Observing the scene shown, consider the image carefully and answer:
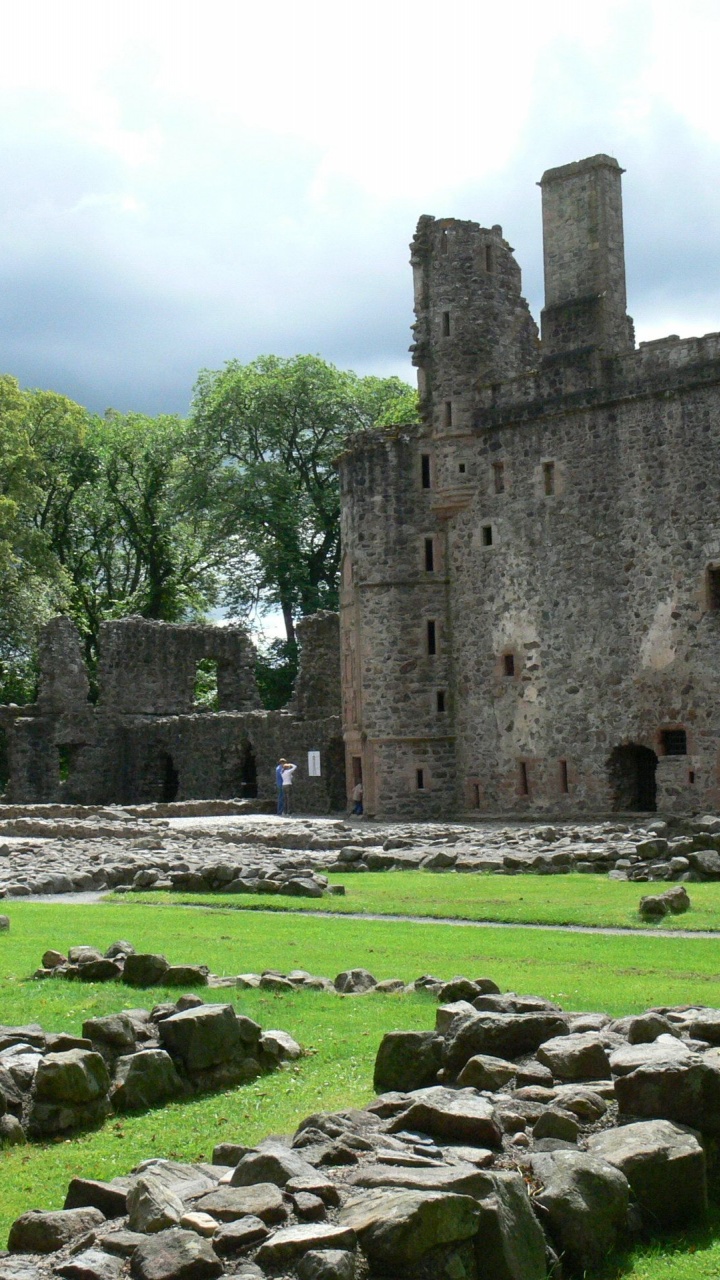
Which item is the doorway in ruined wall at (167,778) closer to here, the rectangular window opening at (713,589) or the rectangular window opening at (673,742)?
the rectangular window opening at (673,742)

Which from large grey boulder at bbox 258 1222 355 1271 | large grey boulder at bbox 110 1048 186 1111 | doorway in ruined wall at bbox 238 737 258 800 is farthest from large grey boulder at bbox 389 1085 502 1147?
doorway in ruined wall at bbox 238 737 258 800

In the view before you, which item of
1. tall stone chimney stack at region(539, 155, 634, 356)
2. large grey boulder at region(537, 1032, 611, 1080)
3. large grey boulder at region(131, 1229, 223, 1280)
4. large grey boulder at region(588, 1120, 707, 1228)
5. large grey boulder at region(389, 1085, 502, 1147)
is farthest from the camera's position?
tall stone chimney stack at region(539, 155, 634, 356)

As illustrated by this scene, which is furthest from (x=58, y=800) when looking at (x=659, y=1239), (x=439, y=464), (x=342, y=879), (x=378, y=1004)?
(x=659, y=1239)

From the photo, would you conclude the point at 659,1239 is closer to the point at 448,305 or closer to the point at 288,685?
the point at 448,305

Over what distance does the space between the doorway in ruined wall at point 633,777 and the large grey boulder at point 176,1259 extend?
3018 centimetres

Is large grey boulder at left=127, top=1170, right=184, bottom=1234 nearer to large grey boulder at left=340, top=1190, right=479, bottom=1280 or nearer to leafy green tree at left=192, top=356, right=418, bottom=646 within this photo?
large grey boulder at left=340, top=1190, right=479, bottom=1280

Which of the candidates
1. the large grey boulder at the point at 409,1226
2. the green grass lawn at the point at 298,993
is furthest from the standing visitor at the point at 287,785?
the large grey boulder at the point at 409,1226

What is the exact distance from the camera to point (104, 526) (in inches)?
2562

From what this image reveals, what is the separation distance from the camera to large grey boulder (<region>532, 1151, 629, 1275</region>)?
21.1 ft

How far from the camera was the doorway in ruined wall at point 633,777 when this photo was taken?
35844mm

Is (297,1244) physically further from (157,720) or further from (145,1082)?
(157,720)

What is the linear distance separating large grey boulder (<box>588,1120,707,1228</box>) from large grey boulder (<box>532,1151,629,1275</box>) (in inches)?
5.3

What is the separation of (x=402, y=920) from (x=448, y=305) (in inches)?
991

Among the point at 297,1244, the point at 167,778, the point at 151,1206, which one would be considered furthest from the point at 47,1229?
the point at 167,778
